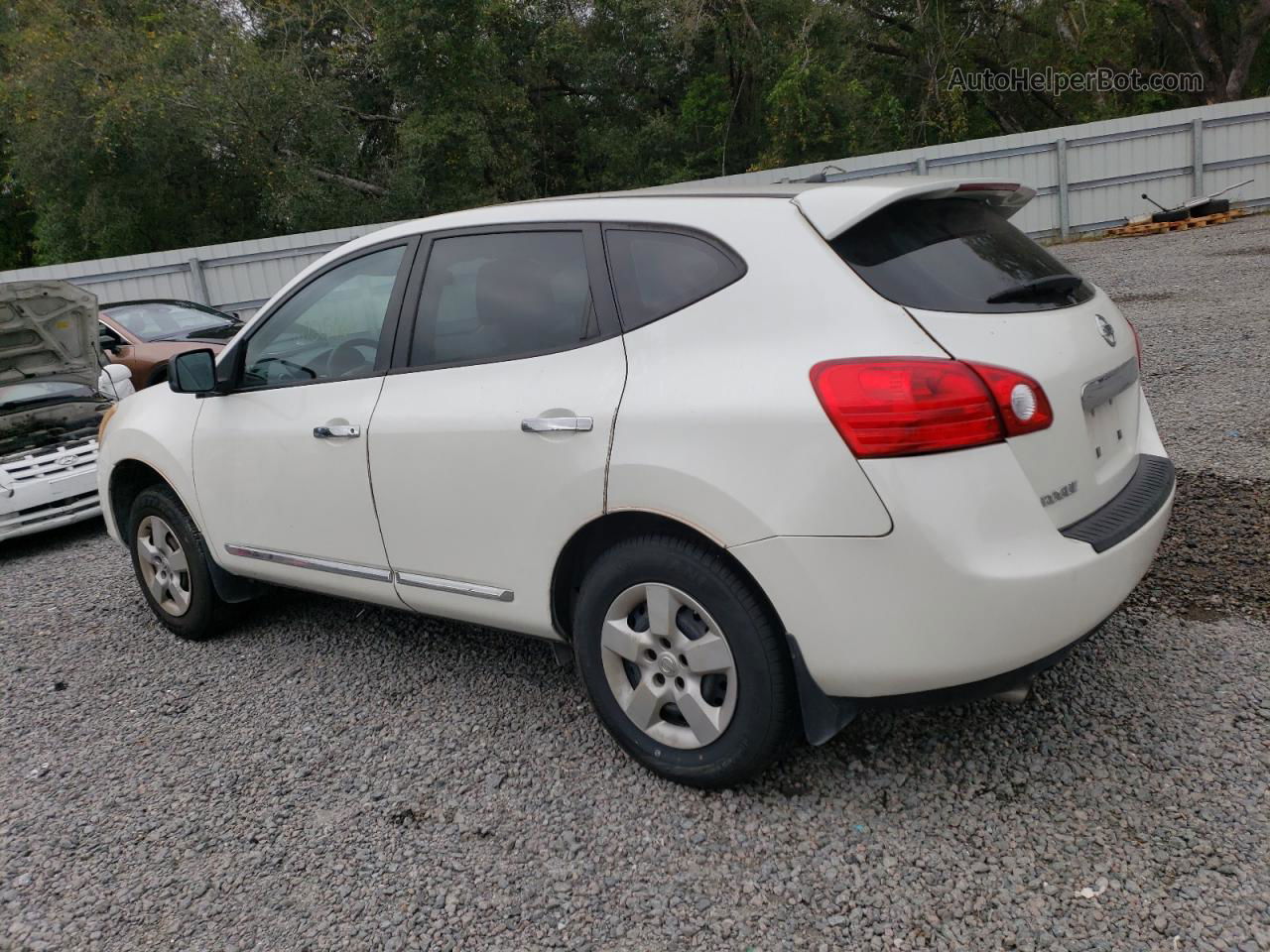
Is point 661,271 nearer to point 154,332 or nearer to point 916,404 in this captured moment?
point 916,404

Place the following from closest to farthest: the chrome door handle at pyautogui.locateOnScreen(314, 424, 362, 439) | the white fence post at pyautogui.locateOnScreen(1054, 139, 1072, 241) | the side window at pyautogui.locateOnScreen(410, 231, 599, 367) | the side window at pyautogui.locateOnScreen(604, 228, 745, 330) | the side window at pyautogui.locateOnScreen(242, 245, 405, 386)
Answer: the side window at pyautogui.locateOnScreen(604, 228, 745, 330), the side window at pyautogui.locateOnScreen(410, 231, 599, 367), the chrome door handle at pyautogui.locateOnScreen(314, 424, 362, 439), the side window at pyautogui.locateOnScreen(242, 245, 405, 386), the white fence post at pyautogui.locateOnScreen(1054, 139, 1072, 241)

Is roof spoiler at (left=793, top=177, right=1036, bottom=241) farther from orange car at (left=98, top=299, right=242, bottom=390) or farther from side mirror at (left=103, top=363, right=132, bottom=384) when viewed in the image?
orange car at (left=98, top=299, right=242, bottom=390)

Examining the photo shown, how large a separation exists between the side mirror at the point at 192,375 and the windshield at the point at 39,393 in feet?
14.2

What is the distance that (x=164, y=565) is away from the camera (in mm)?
4617

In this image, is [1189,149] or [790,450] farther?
[1189,149]

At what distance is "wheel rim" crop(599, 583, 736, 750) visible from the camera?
9.08ft

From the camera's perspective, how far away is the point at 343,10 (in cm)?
2511

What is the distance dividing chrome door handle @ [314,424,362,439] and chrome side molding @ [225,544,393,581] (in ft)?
1.53

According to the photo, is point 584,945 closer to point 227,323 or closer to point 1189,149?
point 227,323

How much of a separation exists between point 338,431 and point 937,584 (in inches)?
84.8

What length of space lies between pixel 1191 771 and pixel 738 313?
175 cm

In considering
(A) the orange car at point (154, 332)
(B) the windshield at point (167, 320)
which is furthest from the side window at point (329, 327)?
(B) the windshield at point (167, 320)

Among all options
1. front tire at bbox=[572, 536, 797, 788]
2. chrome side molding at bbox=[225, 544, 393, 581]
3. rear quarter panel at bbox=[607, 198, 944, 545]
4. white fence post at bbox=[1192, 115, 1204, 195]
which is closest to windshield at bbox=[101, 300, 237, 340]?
chrome side molding at bbox=[225, 544, 393, 581]

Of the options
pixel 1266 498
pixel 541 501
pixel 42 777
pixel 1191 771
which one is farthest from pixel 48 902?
pixel 1266 498
